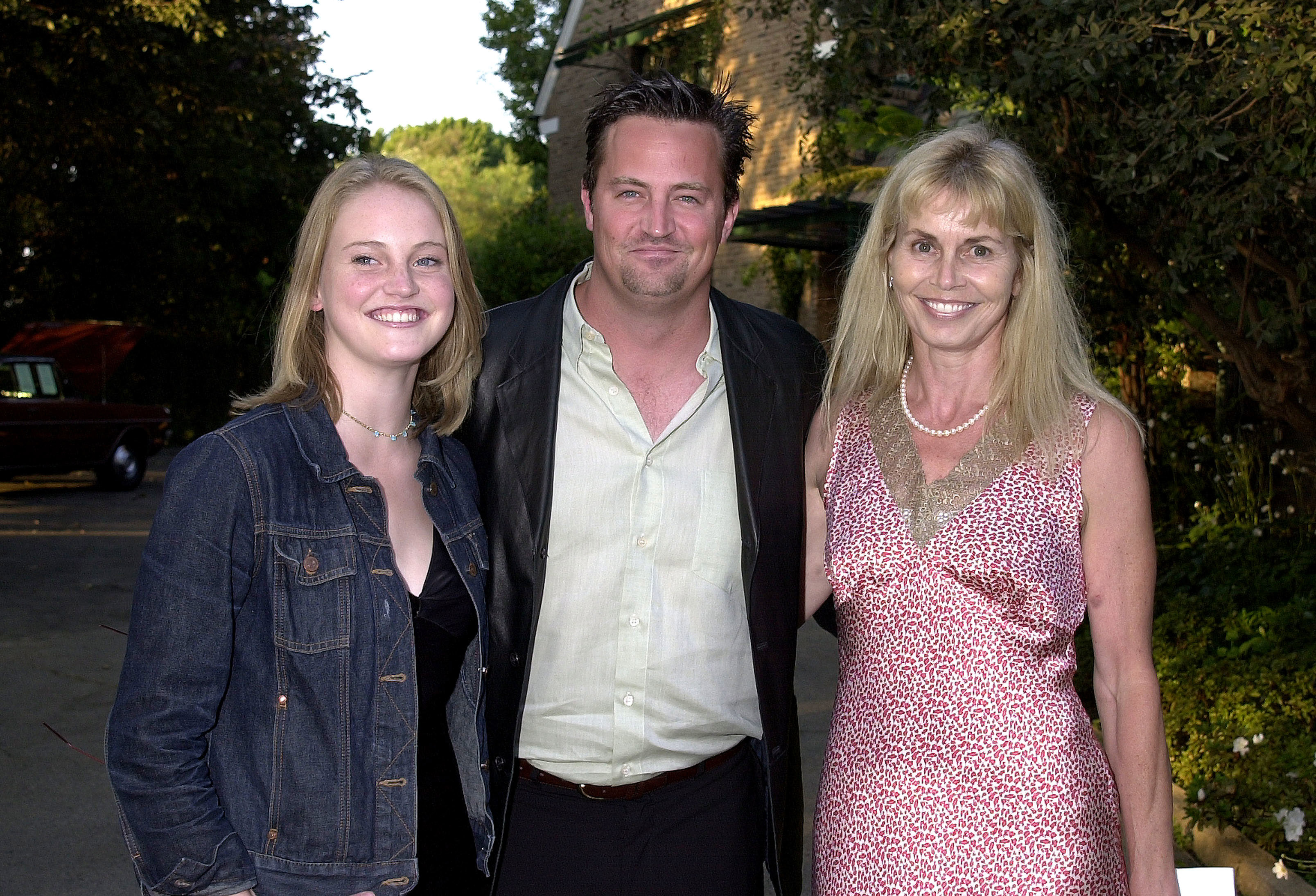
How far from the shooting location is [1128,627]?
261 cm

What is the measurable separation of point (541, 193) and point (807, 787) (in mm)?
25246

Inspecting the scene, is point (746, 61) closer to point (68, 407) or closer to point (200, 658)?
point (68, 407)

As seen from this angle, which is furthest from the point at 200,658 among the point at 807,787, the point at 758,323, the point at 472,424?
the point at 807,787

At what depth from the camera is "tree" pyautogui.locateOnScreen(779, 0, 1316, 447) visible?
193 inches

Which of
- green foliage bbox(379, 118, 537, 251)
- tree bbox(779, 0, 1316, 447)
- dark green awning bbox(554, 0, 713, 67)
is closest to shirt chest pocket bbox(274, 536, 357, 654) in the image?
tree bbox(779, 0, 1316, 447)

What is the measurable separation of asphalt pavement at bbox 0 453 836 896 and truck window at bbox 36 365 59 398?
2.13 metres

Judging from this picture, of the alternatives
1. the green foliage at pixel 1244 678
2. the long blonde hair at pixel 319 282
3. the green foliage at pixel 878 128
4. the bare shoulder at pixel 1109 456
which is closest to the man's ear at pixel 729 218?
the long blonde hair at pixel 319 282

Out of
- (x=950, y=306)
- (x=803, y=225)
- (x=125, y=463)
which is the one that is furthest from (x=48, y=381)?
(x=950, y=306)

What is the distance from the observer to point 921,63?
6820 millimetres

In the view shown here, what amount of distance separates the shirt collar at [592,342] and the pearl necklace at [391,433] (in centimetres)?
54

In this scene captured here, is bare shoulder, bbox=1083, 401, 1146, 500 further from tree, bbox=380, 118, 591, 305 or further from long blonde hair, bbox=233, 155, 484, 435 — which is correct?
tree, bbox=380, 118, 591, 305

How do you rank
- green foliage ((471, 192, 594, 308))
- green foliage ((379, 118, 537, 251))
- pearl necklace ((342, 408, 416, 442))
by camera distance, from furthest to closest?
green foliage ((379, 118, 537, 251)), green foliage ((471, 192, 594, 308)), pearl necklace ((342, 408, 416, 442))

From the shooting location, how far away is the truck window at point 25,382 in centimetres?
1524

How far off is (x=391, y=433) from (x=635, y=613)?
75 cm
